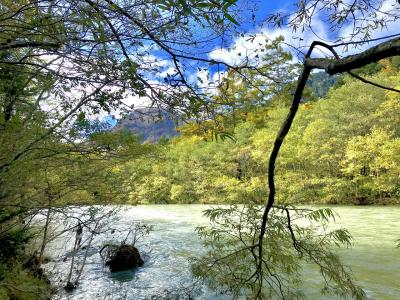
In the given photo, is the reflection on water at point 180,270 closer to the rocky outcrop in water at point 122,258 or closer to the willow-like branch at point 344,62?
the rocky outcrop in water at point 122,258

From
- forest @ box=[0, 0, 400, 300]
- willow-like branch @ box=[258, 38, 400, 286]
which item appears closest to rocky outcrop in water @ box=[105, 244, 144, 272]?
forest @ box=[0, 0, 400, 300]

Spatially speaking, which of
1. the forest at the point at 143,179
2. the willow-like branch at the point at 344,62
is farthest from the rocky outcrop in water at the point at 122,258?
the willow-like branch at the point at 344,62

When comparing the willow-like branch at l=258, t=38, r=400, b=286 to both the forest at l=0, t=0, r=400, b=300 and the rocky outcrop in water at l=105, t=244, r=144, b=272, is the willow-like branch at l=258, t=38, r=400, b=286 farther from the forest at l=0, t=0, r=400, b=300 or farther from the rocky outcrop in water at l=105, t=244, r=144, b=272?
the rocky outcrop in water at l=105, t=244, r=144, b=272

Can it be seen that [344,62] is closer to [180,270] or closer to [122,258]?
[180,270]

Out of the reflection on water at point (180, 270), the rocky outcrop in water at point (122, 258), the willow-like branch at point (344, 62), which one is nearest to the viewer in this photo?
the willow-like branch at point (344, 62)

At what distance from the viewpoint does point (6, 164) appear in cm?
290

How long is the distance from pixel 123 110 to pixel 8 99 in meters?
1.38

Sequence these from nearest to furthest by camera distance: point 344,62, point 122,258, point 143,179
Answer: point 344,62
point 143,179
point 122,258

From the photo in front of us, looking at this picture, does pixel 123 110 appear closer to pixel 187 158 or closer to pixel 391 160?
pixel 391 160

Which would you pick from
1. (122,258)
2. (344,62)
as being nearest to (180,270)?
(122,258)

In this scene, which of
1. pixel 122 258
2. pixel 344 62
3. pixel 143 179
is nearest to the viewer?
pixel 344 62

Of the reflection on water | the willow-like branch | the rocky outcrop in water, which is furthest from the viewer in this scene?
the rocky outcrop in water

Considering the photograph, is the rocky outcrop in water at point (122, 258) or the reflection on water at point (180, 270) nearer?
the reflection on water at point (180, 270)

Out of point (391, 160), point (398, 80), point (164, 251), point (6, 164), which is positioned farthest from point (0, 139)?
point (398, 80)
